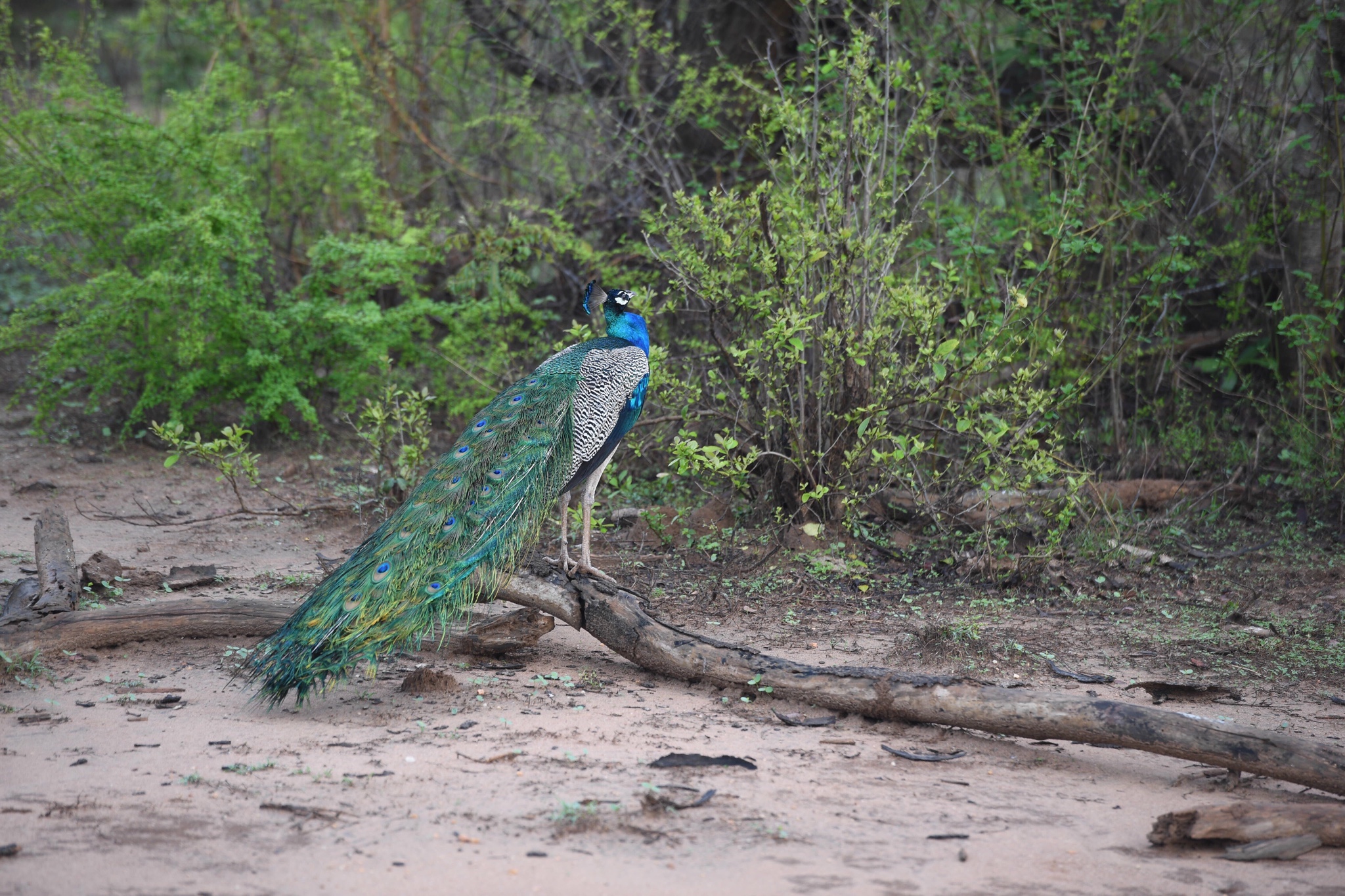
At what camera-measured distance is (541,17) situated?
33.8 feet

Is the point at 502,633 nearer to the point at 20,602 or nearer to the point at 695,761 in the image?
the point at 695,761

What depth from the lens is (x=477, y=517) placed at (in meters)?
4.80

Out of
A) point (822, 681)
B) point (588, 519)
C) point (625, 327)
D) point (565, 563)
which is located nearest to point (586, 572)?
point (565, 563)

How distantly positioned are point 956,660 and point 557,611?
1865 millimetres

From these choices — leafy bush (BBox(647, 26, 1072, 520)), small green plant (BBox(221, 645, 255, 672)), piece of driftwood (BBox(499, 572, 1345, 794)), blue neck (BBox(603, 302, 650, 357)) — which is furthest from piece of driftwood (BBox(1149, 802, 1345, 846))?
small green plant (BBox(221, 645, 255, 672))

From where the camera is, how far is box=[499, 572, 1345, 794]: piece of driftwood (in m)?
3.82

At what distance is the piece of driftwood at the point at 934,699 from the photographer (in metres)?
3.82

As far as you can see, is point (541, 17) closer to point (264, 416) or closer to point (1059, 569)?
point (264, 416)

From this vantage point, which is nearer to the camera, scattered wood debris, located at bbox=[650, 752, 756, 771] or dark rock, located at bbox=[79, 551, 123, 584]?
scattered wood debris, located at bbox=[650, 752, 756, 771]

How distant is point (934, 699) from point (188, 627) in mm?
3258

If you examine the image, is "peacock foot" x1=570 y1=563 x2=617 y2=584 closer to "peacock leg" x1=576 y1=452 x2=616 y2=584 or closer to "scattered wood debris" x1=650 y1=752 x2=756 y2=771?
"peacock leg" x1=576 y1=452 x2=616 y2=584

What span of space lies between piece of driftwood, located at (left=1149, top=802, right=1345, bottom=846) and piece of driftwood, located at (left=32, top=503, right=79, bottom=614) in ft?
14.7

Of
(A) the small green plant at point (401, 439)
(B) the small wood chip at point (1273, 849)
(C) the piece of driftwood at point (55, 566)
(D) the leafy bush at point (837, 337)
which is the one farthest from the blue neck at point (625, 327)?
(B) the small wood chip at point (1273, 849)

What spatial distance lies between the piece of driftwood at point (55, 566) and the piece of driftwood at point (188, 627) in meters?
0.10
